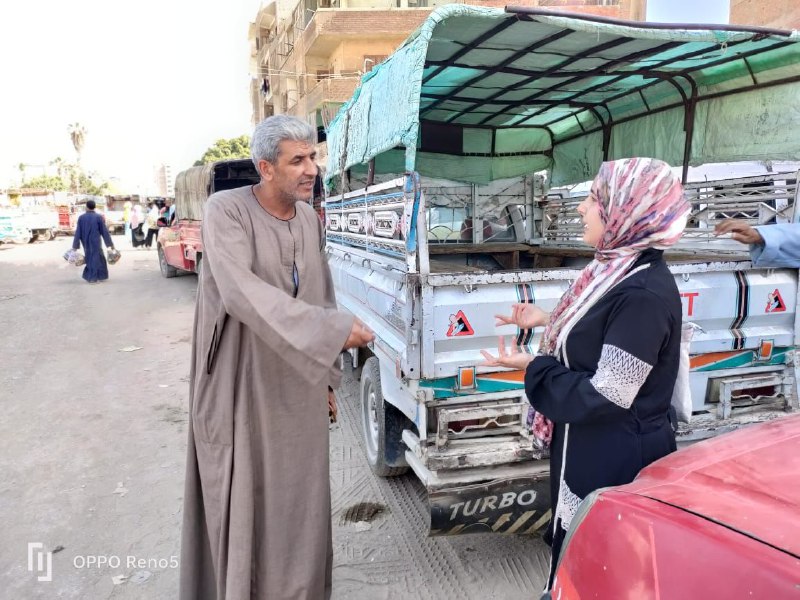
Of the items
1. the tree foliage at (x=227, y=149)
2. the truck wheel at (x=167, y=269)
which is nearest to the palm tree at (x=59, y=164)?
the tree foliage at (x=227, y=149)

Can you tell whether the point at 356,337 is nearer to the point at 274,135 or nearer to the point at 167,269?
the point at 274,135

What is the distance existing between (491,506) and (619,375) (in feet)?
4.05

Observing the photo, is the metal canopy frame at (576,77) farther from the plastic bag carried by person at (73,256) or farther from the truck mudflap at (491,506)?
the plastic bag carried by person at (73,256)

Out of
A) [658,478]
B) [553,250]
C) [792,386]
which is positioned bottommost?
[792,386]

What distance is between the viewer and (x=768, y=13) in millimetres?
9695

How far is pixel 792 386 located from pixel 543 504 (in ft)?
4.94

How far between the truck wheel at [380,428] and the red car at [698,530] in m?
1.85

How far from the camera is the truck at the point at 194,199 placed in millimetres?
10531

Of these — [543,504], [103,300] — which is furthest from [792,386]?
[103,300]

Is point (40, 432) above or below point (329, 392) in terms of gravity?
below

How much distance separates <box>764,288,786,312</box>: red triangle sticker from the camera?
280 centimetres

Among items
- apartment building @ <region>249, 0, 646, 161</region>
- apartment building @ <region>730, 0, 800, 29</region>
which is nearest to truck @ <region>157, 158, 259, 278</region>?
apartment building @ <region>249, 0, 646, 161</region>

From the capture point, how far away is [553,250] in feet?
17.7

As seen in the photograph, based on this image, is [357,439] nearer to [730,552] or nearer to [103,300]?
[730,552]
